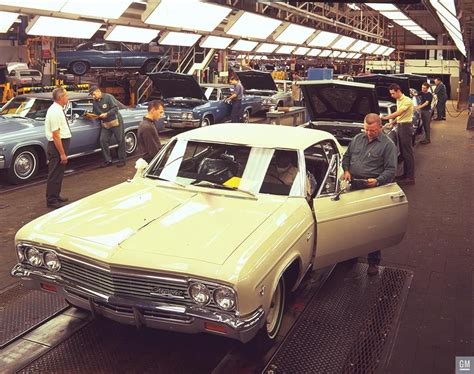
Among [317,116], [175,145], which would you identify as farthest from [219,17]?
[175,145]

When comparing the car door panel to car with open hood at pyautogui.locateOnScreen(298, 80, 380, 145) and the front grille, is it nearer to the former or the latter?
the front grille

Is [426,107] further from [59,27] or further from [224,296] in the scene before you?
[224,296]

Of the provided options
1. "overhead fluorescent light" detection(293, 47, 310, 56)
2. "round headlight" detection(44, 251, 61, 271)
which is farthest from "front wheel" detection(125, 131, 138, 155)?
"overhead fluorescent light" detection(293, 47, 310, 56)

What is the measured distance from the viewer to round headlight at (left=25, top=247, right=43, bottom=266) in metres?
3.69

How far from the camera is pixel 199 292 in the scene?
126 inches

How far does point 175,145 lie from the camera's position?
504 centimetres

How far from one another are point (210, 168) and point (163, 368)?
190 centimetres

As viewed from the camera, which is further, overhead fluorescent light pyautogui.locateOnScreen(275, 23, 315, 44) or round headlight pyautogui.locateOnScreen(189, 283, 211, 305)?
overhead fluorescent light pyautogui.locateOnScreen(275, 23, 315, 44)

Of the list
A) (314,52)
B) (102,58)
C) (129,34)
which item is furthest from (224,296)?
(314,52)

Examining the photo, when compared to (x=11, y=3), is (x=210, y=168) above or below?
below

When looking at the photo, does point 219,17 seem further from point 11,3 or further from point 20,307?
point 20,307

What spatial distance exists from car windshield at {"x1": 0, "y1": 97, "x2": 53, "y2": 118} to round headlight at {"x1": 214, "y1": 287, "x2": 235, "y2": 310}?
25.2 ft

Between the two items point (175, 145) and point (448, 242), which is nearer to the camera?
point (175, 145)

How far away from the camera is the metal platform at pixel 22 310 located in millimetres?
4086
